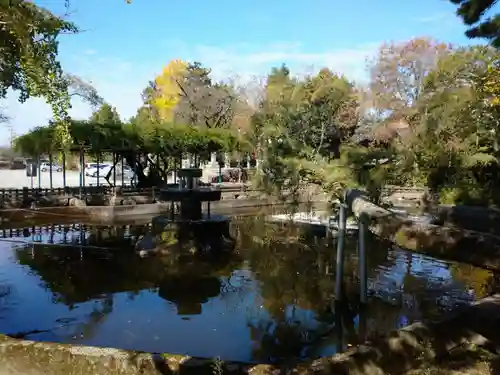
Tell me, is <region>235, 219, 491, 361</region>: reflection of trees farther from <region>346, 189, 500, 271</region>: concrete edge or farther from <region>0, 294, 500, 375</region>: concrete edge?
<region>346, 189, 500, 271</region>: concrete edge

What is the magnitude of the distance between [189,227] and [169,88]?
37.6 meters

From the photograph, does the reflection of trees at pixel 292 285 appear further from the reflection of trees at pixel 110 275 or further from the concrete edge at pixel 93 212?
the concrete edge at pixel 93 212

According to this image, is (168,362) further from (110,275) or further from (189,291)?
(110,275)

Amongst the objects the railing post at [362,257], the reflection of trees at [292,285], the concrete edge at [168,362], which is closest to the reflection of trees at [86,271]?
the reflection of trees at [292,285]

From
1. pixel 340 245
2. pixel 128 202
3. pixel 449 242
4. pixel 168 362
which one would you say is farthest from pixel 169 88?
pixel 449 242

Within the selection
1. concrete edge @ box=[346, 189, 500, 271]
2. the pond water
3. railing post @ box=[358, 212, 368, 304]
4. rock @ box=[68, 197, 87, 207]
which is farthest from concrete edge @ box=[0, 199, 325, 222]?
concrete edge @ box=[346, 189, 500, 271]

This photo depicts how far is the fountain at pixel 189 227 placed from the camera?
12641 mm

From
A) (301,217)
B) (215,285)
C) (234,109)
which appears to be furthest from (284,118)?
(234,109)

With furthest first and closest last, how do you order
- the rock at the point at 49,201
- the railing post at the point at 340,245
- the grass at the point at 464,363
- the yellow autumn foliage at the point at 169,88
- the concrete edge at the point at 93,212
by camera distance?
the yellow autumn foliage at the point at 169,88 → the rock at the point at 49,201 → the concrete edge at the point at 93,212 → the railing post at the point at 340,245 → the grass at the point at 464,363

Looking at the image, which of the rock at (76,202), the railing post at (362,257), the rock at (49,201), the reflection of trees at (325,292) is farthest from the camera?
the rock at (76,202)

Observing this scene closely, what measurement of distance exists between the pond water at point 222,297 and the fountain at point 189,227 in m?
0.61

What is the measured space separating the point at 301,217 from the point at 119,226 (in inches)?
271

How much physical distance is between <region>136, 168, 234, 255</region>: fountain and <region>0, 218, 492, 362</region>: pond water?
0.61m

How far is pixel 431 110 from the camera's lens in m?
21.2
